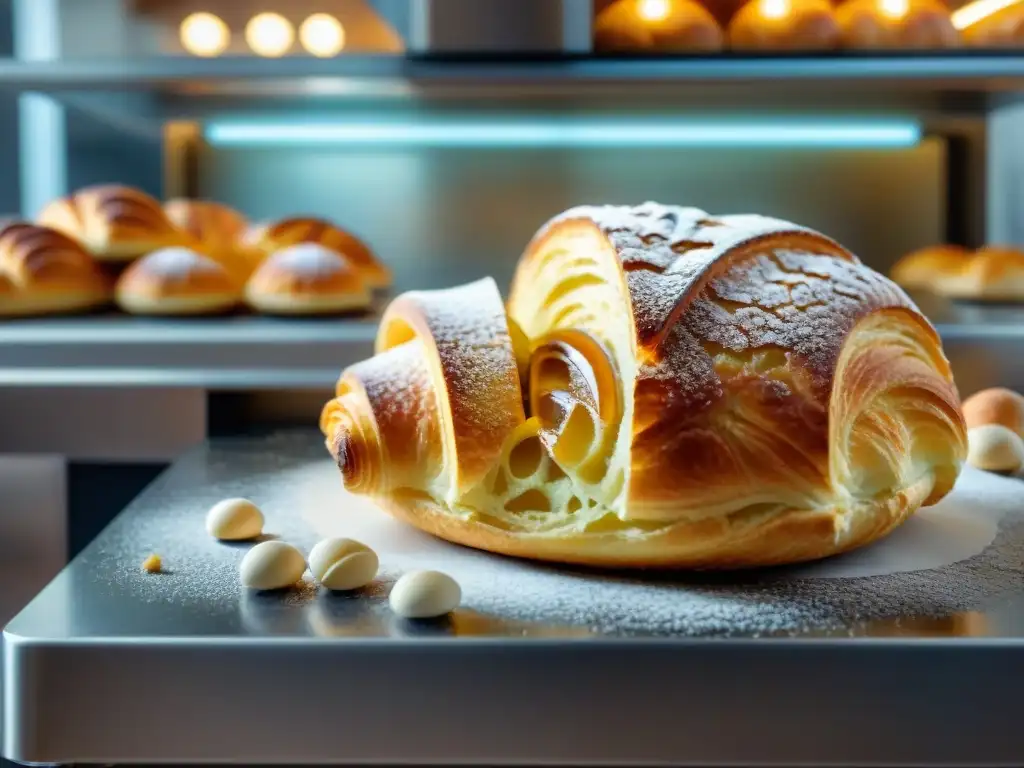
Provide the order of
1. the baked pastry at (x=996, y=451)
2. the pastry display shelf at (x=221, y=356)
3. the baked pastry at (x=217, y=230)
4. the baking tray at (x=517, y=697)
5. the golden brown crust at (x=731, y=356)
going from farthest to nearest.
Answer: the baked pastry at (x=217, y=230) < the pastry display shelf at (x=221, y=356) < the baked pastry at (x=996, y=451) < the golden brown crust at (x=731, y=356) < the baking tray at (x=517, y=697)

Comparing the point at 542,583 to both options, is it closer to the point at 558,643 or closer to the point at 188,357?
the point at 558,643

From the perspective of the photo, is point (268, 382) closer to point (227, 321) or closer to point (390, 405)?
point (227, 321)

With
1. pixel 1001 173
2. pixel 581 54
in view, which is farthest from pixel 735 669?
pixel 1001 173

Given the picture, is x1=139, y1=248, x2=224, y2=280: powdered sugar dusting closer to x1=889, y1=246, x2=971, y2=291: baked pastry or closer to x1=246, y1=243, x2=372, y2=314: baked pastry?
x1=246, y1=243, x2=372, y2=314: baked pastry

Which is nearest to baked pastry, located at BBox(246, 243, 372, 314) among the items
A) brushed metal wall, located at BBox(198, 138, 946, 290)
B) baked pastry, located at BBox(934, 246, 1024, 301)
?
brushed metal wall, located at BBox(198, 138, 946, 290)

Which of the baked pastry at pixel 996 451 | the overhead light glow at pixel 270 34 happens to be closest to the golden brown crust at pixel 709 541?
the baked pastry at pixel 996 451

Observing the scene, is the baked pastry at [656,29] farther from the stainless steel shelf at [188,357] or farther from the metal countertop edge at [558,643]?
the metal countertop edge at [558,643]
